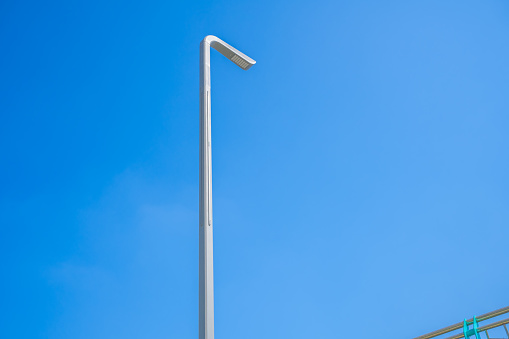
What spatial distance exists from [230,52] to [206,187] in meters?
1.98

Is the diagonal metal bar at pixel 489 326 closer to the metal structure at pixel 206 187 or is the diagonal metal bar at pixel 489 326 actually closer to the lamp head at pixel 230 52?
the metal structure at pixel 206 187

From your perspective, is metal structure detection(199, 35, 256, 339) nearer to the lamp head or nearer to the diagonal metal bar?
the lamp head

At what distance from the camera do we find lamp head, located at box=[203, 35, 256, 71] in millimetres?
4637

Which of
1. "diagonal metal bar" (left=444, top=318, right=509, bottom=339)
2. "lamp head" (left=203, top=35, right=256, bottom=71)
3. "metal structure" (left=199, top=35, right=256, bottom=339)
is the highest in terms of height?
"lamp head" (left=203, top=35, right=256, bottom=71)

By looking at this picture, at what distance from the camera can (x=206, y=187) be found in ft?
12.0

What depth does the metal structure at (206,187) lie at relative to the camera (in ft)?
10.5

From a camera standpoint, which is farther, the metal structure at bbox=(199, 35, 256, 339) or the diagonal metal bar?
the diagonal metal bar

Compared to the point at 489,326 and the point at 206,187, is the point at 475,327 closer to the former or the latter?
the point at 489,326

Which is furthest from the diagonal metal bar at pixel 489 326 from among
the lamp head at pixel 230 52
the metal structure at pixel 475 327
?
the lamp head at pixel 230 52

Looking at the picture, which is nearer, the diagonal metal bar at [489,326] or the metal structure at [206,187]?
the metal structure at [206,187]

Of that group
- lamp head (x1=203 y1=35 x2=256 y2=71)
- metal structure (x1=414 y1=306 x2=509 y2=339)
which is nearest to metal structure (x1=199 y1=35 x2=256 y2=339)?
lamp head (x1=203 y1=35 x2=256 y2=71)

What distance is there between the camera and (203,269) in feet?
10.9

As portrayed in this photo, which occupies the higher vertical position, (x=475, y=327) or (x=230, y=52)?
(x=230, y=52)

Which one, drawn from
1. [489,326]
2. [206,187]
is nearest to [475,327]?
[489,326]
